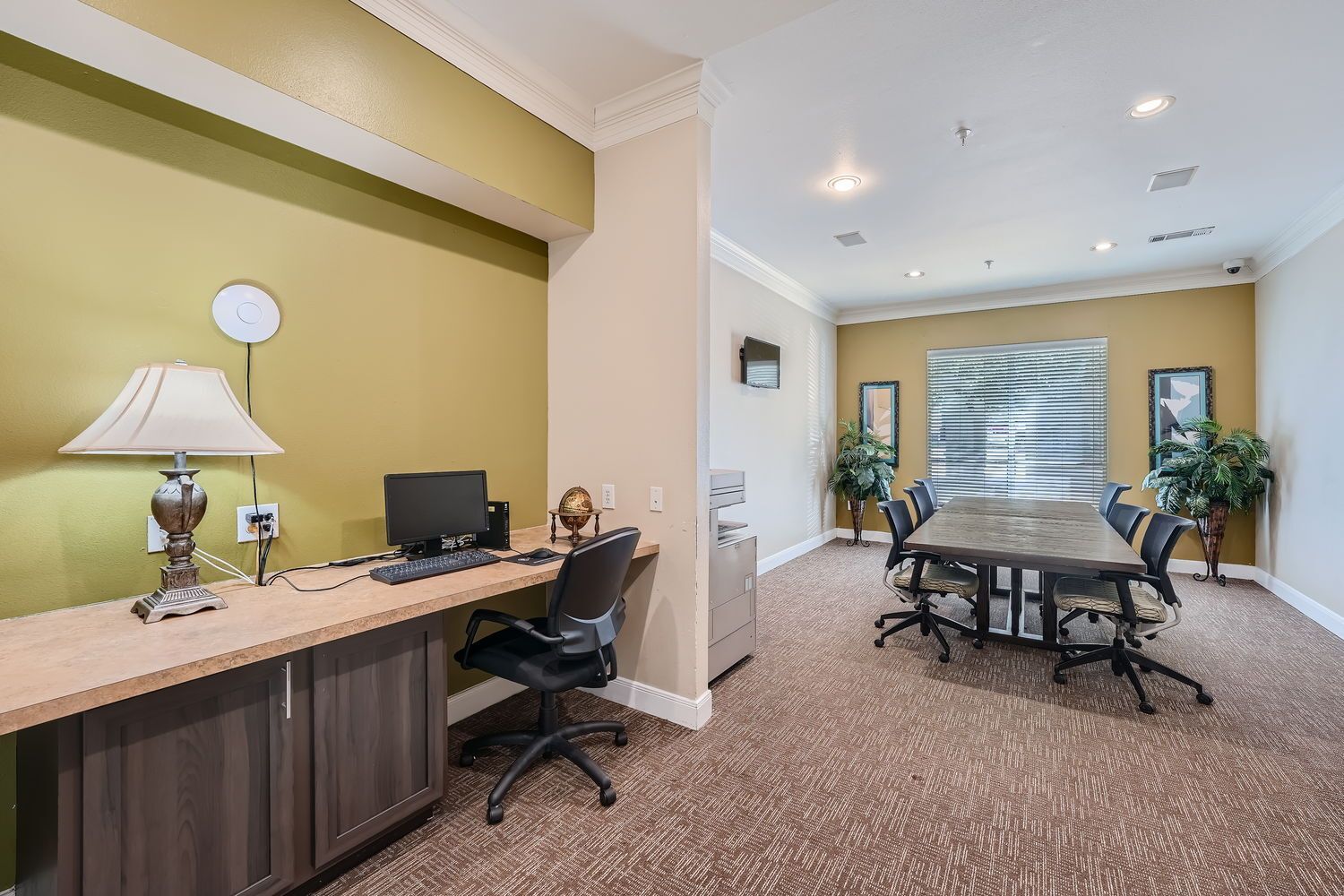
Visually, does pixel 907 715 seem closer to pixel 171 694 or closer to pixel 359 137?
pixel 171 694

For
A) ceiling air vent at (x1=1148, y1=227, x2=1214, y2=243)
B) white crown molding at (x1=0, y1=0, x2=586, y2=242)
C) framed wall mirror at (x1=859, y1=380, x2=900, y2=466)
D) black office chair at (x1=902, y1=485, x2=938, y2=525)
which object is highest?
ceiling air vent at (x1=1148, y1=227, x2=1214, y2=243)

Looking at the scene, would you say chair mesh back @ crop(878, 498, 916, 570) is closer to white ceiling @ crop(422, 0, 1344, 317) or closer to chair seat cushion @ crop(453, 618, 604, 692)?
white ceiling @ crop(422, 0, 1344, 317)

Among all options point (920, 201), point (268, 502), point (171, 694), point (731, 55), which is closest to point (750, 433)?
point (920, 201)

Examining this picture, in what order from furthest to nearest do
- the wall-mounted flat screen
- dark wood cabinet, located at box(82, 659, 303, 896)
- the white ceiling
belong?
the wall-mounted flat screen → the white ceiling → dark wood cabinet, located at box(82, 659, 303, 896)

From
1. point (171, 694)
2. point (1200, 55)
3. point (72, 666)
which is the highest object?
point (1200, 55)

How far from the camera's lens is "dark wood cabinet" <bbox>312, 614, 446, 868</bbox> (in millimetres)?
1633

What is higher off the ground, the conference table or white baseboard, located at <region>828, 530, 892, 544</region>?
the conference table

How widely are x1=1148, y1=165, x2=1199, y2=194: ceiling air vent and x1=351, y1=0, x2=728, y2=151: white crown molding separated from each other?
9.35ft

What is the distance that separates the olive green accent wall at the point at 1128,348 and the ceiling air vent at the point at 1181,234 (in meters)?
1.32

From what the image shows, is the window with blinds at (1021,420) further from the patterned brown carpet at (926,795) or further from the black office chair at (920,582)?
the black office chair at (920,582)

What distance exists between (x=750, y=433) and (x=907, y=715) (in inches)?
114

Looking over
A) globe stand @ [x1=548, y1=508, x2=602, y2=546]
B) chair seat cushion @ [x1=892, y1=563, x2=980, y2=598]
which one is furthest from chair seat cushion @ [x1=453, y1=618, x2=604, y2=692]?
chair seat cushion @ [x1=892, y1=563, x2=980, y2=598]

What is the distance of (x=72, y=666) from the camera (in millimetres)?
1235

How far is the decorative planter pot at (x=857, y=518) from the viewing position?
6.73 metres
